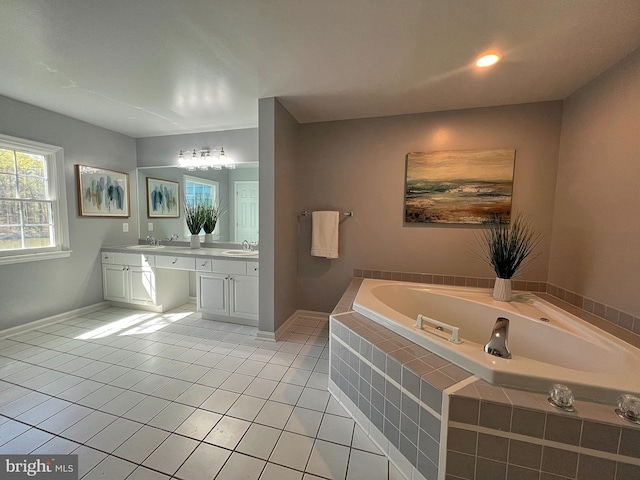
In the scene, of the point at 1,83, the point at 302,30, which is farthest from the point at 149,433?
the point at 1,83

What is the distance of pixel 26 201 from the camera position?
2588 millimetres

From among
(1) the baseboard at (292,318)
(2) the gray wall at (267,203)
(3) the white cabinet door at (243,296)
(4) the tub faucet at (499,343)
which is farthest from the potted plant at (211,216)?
(4) the tub faucet at (499,343)

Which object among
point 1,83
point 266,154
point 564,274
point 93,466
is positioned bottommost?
point 93,466

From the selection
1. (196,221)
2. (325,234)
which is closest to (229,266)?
(196,221)

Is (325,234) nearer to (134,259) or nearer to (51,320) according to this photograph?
(134,259)

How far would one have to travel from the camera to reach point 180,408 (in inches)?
63.8

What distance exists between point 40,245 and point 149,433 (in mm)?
2580

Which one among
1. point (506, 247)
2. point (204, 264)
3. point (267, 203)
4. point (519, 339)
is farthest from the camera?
point (204, 264)

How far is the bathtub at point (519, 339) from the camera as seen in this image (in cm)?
104

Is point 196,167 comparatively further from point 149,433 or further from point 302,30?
point 149,433

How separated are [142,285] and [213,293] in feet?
3.29

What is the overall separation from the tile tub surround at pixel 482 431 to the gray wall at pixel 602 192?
113 cm

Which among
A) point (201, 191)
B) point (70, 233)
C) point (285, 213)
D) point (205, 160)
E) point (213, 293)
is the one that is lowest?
point (213, 293)

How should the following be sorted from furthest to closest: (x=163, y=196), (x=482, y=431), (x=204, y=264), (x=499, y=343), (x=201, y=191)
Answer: (x=163, y=196) < (x=201, y=191) < (x=204, y=264) < (x=499, y=343) < (x=482, y=431)
